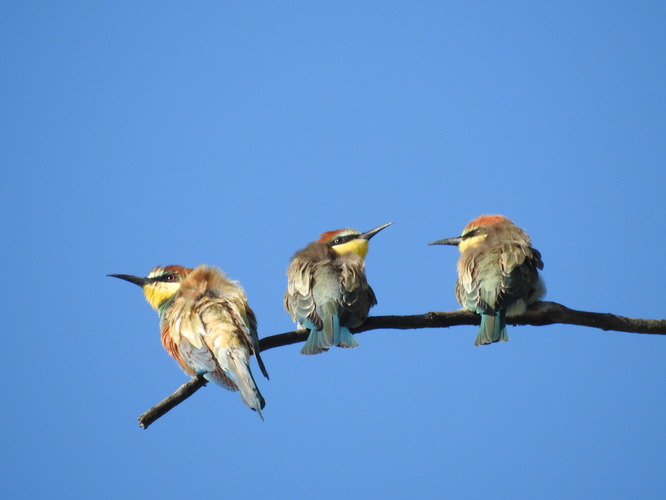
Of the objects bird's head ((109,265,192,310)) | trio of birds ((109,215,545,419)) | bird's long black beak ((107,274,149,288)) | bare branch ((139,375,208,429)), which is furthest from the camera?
bird's long black beak ((107,274,149,288))

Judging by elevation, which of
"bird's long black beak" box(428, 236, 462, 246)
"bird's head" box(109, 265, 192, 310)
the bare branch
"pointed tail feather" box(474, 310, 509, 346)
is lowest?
the bare branch

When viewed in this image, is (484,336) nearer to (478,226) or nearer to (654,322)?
(654,322)

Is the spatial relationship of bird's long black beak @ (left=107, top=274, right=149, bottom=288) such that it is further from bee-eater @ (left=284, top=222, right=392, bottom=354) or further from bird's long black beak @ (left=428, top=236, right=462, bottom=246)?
bird's long black beak @ (left=428, top=236, right=462, bottom=246)

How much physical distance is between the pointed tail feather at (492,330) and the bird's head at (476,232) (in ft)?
2.90

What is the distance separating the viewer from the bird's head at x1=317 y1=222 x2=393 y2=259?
569 centimetres

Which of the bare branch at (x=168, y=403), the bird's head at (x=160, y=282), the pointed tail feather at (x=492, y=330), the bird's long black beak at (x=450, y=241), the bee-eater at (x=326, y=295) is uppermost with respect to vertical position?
the bird's long black beak at (x=450, y=241)

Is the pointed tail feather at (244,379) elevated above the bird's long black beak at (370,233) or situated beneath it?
situated beneath

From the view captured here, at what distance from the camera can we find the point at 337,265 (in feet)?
15.8

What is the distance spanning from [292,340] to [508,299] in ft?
3.81

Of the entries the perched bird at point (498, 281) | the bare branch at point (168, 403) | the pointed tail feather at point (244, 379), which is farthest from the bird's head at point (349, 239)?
the bare branch at point (168, 403)

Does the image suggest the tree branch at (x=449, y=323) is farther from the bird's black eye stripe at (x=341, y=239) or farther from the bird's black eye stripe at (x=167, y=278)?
the bird's black eye stripe at (x=341, y=239)

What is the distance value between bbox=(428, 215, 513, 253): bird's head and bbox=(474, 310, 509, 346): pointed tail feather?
883 millimetres

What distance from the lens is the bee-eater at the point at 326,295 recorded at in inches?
173

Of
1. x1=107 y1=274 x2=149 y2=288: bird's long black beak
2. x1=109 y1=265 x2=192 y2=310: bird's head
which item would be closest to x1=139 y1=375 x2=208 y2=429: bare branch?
x1=109 y1=265 x2=192 y2=310: bird's head
